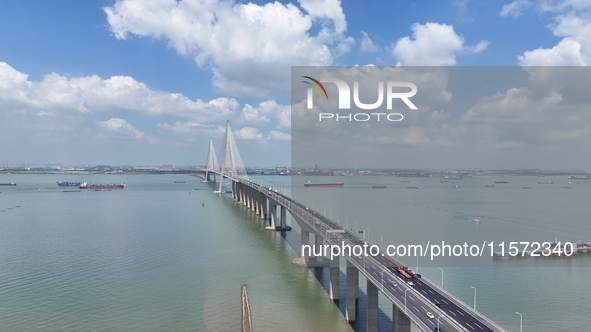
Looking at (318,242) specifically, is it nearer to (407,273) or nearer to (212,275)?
(212,275)

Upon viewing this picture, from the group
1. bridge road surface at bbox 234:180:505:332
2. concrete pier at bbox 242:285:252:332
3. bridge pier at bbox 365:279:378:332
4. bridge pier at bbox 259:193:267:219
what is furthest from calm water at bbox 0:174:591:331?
bridge pier at bbox 259:193:267:219

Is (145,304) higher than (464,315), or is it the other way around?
(464,315)

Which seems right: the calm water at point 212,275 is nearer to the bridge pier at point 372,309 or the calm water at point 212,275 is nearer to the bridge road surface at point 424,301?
the bridge pier at point 372,309

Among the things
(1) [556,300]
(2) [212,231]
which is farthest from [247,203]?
(1) [556,300]

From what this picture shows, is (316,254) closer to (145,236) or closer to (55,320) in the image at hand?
(55,320)

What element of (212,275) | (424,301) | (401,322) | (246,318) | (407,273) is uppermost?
(407,273)

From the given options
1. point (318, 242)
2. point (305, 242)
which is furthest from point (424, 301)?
point (305, 242)

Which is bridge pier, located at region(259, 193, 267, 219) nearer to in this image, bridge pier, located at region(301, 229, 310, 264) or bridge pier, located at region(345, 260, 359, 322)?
bridge pier, located at region(301, 229, 310, 264)

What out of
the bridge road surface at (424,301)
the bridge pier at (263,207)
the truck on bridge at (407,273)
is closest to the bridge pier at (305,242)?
the bridge road surface at (424,301)
